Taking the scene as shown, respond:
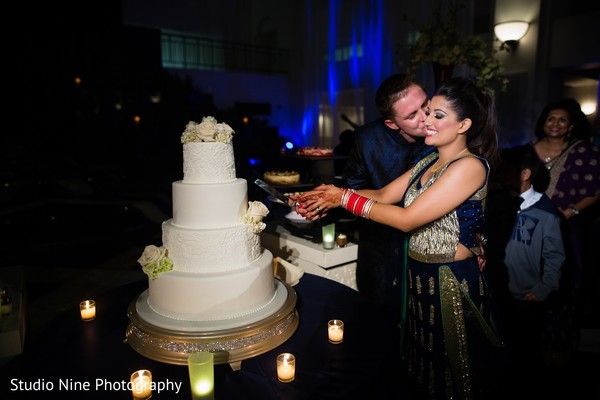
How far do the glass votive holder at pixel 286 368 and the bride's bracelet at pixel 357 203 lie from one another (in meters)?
0.95

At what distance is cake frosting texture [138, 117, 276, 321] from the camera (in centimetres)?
→ 183

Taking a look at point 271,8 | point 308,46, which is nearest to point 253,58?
point 271,8

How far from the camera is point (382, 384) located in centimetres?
154

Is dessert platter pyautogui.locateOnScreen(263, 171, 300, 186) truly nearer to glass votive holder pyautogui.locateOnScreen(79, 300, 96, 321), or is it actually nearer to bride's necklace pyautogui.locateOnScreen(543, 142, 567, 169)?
bride's necklace pyautogui.locateOnScreen(543, 142, 567, 169)

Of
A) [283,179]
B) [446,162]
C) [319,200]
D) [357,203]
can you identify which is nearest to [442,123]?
[446,162]

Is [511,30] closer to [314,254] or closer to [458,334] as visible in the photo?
[314,254]

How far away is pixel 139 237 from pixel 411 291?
5742 mm

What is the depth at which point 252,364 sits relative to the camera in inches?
66.1

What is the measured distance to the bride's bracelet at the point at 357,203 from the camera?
2238 millimetres

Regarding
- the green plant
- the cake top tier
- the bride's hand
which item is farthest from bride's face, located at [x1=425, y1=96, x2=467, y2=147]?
the green plant

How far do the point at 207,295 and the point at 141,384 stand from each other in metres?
0.47

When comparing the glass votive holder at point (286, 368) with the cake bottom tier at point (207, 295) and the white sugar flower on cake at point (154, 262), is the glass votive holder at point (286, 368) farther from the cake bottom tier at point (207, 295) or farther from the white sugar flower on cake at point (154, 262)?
the white sugar flower on cake at point (154, 262)

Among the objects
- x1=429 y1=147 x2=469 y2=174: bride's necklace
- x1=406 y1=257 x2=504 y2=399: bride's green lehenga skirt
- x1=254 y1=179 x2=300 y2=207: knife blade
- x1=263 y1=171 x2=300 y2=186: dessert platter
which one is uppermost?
x1=429 y1=147 x2=469 y2=174: bride's necklace

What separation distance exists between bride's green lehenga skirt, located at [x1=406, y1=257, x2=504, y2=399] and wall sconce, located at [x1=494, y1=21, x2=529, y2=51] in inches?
235
